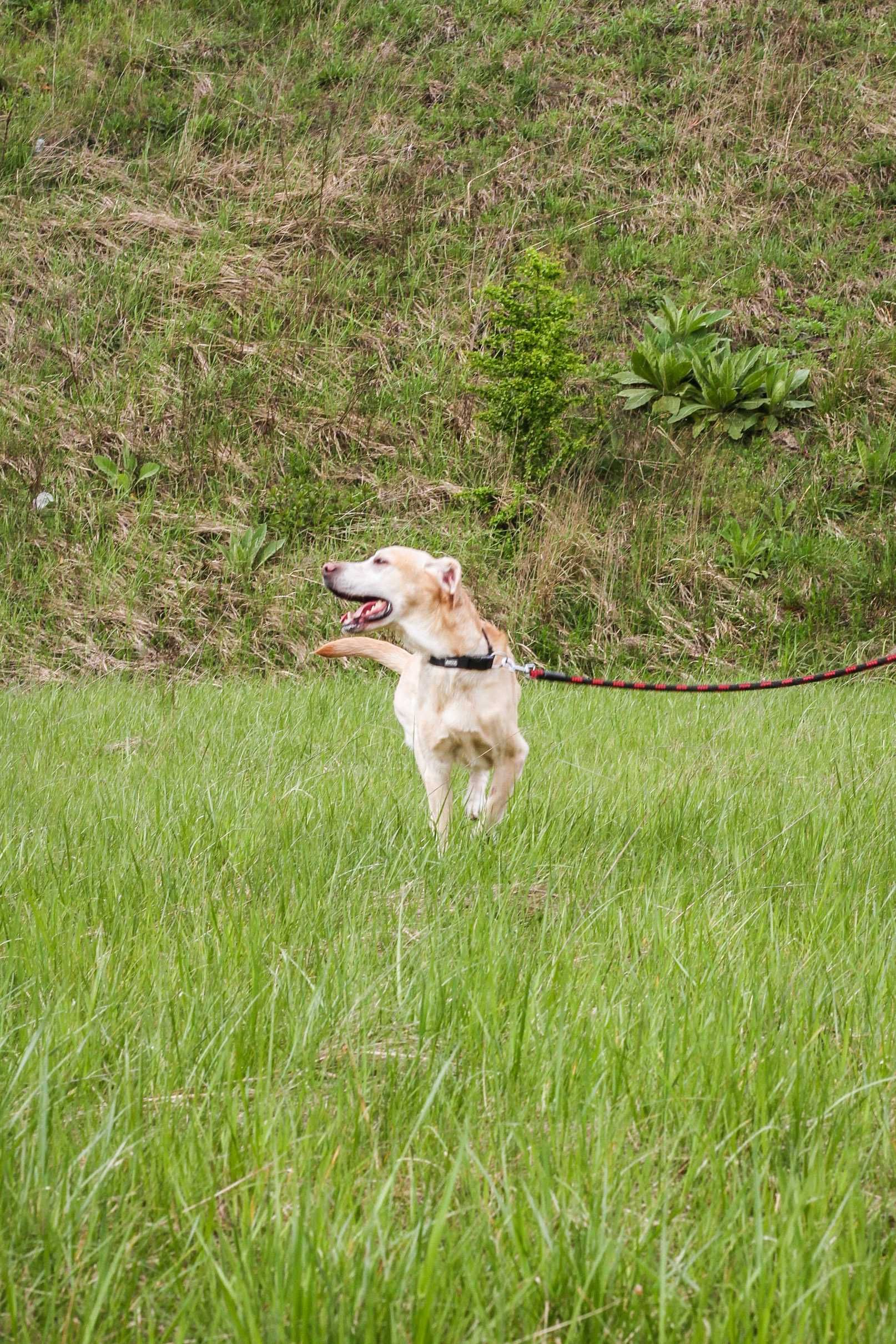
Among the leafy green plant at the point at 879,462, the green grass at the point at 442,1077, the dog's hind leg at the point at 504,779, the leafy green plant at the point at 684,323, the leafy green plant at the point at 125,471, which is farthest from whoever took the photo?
the leafy green plant at the point at 684,323

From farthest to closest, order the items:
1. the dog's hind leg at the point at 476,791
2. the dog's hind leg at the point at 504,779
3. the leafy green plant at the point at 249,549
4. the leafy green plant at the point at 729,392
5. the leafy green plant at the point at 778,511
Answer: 1. the leafy green plant at the point at 729,392
2. the leafy green plant at the point at 778,511
3. the leafy green plant at the point at 249,549
4. the dog's hind leg at the point at 476,791
5. the dog's hind leg at the point at 504,779

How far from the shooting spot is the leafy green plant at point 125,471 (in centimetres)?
1030

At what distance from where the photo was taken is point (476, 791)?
4.33 meters

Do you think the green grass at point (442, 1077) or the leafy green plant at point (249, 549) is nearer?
the green grass at point (442, 1077)

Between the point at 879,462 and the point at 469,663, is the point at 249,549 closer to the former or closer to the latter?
the point at 879,462

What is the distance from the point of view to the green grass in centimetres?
120

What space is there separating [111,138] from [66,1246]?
46.4ft

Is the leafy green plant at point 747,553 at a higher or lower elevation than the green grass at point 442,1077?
lower

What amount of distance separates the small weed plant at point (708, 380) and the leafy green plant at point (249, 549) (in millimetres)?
3666

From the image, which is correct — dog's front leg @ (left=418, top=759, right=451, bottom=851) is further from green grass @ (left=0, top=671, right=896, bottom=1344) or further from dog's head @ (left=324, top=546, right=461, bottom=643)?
dog's head @ (left=324, top=546, right=461, bottom=643)

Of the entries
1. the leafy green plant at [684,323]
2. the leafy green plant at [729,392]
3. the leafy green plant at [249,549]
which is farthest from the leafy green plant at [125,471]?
the leafy green plant at [684,323]

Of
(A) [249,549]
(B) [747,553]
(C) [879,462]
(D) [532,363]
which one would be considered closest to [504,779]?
(B) [747,553]

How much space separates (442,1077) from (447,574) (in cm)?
266

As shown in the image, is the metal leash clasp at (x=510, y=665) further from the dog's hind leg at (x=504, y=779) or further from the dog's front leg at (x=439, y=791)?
the dog's front leg at (x=439, y=791)
